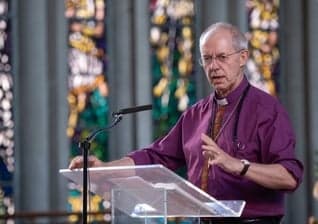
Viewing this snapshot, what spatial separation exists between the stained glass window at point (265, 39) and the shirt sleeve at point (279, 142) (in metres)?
6.35

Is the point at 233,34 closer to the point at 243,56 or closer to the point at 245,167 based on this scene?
the point at 243,56

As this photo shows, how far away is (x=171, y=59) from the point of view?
9.32 meters

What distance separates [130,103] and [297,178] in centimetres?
556

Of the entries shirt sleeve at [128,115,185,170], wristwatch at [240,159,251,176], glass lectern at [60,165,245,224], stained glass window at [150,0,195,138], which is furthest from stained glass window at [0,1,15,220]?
wristwatch at [240,159,251,176]

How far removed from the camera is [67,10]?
8.85 metres

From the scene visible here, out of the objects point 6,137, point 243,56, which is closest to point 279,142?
point 243,56

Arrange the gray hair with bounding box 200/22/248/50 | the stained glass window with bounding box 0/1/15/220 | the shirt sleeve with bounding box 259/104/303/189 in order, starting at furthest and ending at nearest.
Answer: the stained glass window with bounding box 0/1/15/220 → the gray hair with bounding box 200/22/248/50 → the shirt sleeve with bounding box 259/104/303/189

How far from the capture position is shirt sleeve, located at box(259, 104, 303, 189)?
10.8 feet

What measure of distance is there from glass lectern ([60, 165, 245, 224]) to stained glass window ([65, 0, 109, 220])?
17.4 feet

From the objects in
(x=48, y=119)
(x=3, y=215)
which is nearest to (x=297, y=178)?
(x=3, y=215)

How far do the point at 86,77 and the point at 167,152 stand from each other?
5.27 metres

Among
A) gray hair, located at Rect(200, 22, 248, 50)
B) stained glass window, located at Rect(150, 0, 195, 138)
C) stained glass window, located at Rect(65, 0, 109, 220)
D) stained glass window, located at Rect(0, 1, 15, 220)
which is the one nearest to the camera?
gray hair, located at Rect(200, 22, 248, 50)

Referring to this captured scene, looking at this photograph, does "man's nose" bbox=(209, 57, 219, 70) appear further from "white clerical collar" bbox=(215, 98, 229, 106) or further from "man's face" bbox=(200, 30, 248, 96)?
"white clerical collar" bbox=(215, 98, 229, 106)

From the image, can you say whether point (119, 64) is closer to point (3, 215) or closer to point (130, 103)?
point (130, 103)
